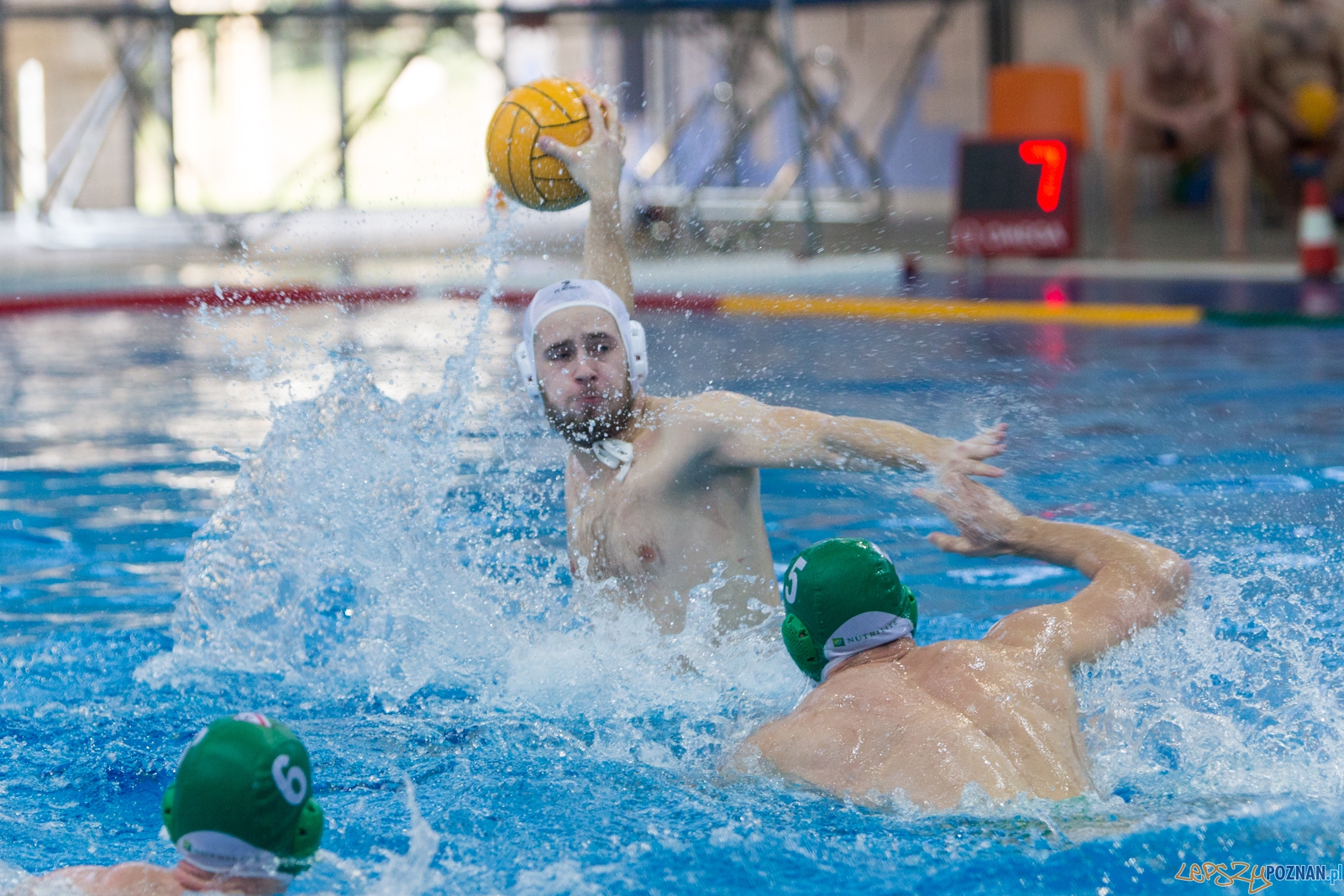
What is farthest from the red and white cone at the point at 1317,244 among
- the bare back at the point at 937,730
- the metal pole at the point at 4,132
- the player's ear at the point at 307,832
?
the metal pole at the point at 4,132

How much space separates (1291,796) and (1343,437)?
335 centimetres

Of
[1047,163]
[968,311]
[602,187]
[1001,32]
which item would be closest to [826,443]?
[602,187]

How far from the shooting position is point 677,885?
2.32 meters

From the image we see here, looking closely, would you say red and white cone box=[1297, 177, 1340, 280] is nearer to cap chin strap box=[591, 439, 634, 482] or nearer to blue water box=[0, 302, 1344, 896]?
blue water box=[0, 302, 1344, 896]

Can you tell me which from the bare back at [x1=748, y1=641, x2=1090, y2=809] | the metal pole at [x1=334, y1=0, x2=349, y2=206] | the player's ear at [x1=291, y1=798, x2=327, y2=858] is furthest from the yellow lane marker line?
the player's ear at [x1=291, y1=798, x2=327, y2=858]

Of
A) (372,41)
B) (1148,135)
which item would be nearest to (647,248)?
(1148,135)

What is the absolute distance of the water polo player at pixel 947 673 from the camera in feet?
7.68

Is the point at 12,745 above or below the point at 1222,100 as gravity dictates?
below

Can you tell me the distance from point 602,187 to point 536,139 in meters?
0.25

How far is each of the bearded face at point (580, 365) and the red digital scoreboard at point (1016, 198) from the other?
8105 mm

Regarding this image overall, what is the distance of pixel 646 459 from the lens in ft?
10.5

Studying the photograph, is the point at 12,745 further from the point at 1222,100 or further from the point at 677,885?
the point at 1222,100

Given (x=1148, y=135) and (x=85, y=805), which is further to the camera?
(x=1148, y=135)

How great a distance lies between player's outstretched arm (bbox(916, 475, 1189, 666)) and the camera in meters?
2.62
